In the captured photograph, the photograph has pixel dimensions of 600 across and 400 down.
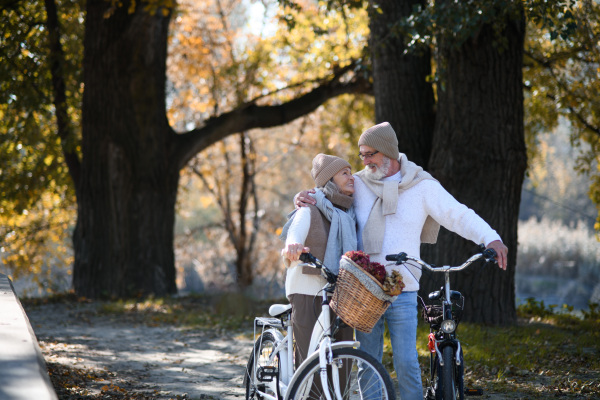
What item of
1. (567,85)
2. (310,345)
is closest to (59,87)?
(567,85)

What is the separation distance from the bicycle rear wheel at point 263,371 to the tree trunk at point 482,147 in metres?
4.51

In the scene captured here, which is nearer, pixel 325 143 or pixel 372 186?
pixel 372 186

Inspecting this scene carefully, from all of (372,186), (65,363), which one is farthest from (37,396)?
(65,363)

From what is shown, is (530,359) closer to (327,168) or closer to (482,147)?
(482,147)

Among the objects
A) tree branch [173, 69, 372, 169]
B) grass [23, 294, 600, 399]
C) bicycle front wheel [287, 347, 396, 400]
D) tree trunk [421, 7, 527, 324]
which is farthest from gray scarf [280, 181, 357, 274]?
tree branch [173, 69, 372, 169]

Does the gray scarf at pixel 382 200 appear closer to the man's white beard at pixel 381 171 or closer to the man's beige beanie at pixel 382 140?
the man's white beard at pixel 381 171

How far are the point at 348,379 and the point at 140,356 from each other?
4.62 m

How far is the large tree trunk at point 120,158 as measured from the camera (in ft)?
42.9

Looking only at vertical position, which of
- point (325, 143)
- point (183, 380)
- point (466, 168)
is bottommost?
point (183, 380)

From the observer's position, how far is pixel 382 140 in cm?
484

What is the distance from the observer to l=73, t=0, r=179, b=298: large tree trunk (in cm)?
1308

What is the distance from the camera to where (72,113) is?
16094mm

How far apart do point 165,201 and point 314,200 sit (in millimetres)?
9278

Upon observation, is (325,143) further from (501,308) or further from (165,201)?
(501,308)
